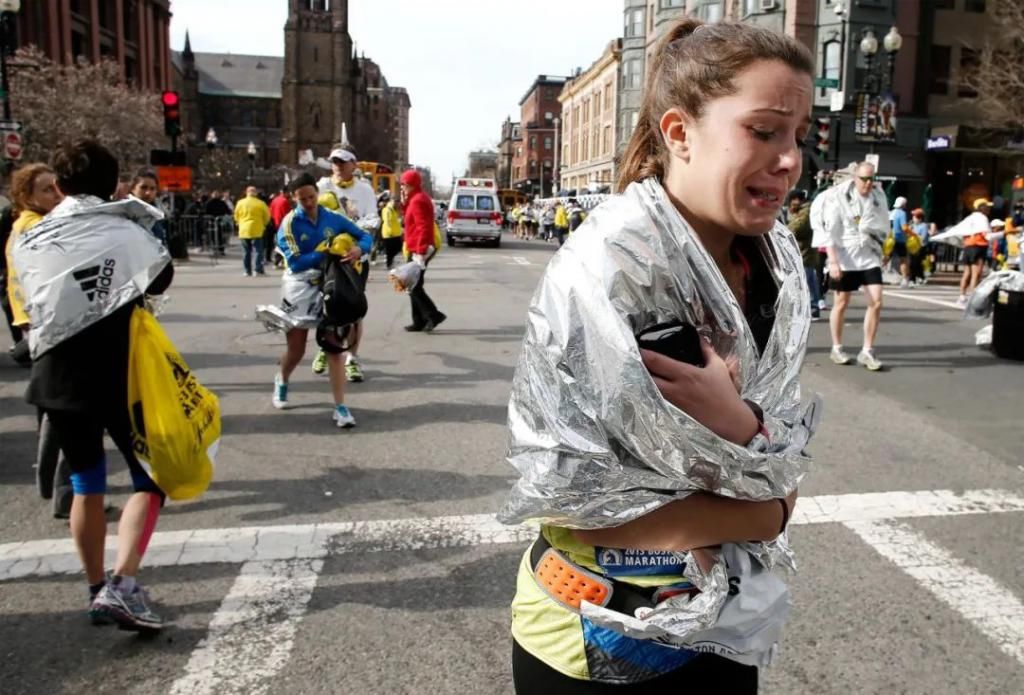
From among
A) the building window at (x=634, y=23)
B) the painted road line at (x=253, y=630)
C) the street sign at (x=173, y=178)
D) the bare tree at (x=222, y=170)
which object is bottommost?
the painted road line at (x=253, y=630)

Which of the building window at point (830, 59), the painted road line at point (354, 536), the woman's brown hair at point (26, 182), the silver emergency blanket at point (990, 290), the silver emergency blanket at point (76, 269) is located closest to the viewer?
the silver emergency blanket at point (76, 269)

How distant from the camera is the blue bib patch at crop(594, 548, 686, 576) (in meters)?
1.38

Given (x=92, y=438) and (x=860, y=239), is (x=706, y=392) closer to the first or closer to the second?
(x=92, y=438)

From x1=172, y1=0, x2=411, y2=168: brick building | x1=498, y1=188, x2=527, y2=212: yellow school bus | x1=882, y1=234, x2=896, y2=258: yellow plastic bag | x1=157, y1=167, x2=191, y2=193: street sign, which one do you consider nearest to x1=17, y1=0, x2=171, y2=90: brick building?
x1=172, y1=0, x2=411, y2=168: brick building

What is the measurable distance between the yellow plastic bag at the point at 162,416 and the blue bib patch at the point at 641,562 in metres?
2.34

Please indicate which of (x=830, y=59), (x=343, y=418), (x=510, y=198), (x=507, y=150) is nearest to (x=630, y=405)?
(x=343, y=418)

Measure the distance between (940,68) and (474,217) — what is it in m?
22.8

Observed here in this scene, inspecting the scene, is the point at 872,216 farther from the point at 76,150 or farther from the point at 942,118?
the point at 942,118

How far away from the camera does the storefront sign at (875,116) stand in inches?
859

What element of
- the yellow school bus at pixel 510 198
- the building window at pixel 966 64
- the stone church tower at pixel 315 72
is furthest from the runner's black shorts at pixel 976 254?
the stone church tower at pixel 315 72

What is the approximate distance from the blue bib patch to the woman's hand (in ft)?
0.73

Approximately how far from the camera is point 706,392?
1.28 m

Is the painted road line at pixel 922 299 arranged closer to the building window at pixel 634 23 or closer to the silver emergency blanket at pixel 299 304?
the silver emergency blanket at pixel 299 304

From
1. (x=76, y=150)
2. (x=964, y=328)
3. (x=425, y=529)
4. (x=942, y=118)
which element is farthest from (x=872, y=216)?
(x=942, y=118)
